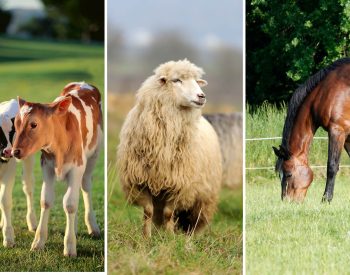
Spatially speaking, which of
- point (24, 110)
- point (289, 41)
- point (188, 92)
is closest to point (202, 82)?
point (188, 92)

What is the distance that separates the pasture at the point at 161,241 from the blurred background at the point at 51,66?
0.22 m

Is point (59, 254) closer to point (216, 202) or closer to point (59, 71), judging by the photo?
point (216, 202)

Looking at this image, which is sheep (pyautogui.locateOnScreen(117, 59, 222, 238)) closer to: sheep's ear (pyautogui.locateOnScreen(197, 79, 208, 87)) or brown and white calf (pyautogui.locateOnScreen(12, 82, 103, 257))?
sheep's ear (pyautogui.locateOnScreen(197, 79, 208, 87))

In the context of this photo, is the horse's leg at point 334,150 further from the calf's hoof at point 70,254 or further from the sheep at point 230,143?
the calf's hoof at point 70,254

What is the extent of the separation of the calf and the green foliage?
296 centimetres

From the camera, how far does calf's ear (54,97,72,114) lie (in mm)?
7035

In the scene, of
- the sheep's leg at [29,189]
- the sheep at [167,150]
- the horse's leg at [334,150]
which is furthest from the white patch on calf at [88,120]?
the horse's leg at [334,150]

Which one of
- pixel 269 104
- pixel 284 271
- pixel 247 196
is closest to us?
pixel 284 271

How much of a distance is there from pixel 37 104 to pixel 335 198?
9.74 ft

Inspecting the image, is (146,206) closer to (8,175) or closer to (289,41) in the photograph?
(8,175)

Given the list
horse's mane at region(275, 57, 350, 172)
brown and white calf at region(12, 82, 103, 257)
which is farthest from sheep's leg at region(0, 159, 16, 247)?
horse's mane at region(275, 57, 350, 172)

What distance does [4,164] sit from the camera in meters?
7.23

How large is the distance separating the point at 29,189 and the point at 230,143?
5.88 ft

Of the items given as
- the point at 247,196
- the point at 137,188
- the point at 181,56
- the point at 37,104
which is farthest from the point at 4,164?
the point at 247,196
